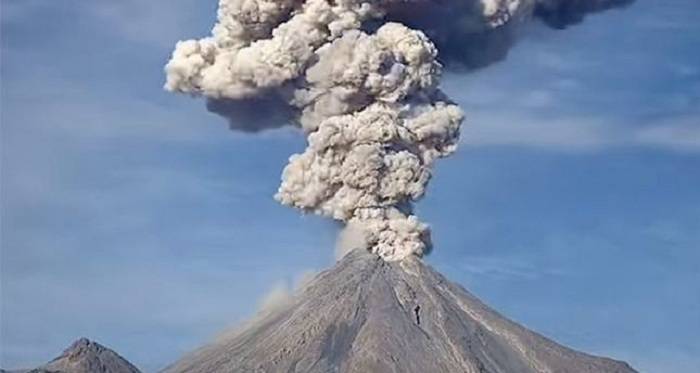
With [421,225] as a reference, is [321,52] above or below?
above

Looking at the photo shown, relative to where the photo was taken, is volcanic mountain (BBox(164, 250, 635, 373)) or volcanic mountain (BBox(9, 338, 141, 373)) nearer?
volcanic mountain (BBox(164, 250, 635, 373))

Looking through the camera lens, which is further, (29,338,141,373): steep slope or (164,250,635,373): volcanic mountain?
(29,338,141,373): steep slope

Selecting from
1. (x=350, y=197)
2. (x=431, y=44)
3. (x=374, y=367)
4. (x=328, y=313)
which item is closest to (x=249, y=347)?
(x=328, y=313)

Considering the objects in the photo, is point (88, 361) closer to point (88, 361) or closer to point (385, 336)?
point (88, 361)

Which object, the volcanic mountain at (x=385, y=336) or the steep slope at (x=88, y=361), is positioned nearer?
the volcanic mountain at (x=385, y=336)

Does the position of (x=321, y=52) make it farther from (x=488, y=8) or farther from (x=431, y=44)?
(x=488, y=8)
